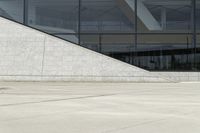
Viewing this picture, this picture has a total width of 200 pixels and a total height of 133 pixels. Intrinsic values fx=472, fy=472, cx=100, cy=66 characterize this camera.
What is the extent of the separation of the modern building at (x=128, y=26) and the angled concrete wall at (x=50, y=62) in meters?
0.37

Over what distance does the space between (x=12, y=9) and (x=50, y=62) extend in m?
5.15

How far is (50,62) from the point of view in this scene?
31828 millimetres

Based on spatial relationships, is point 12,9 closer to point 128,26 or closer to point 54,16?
point 54,16

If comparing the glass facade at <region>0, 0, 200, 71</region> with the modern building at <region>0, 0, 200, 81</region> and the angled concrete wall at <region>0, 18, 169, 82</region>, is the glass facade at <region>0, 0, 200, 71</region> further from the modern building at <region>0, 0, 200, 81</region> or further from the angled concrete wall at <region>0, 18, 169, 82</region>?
the angled concrete wall at <region>0, 18, 169, 82</region>

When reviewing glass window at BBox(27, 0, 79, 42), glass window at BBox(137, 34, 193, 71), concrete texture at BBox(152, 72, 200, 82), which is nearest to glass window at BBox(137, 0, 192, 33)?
glass window at BBox(137, 34, 193, 71)

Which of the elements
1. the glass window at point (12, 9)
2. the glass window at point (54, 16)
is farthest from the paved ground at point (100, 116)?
the glass window at point (12, 9)

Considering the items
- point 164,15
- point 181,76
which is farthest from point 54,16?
point 181,76

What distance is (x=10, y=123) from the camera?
1148 centimetres

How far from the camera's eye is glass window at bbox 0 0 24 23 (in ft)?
109

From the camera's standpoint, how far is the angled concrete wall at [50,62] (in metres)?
31.4

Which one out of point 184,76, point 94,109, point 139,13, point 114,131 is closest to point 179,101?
point 94,109

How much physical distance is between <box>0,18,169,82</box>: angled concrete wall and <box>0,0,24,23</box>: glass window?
2.33ft

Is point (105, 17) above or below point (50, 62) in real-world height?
above

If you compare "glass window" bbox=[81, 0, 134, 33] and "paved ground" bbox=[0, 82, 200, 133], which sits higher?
"glass window" bbox=[81, 0, 134, 33]
